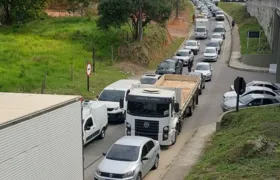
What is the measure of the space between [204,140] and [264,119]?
114 inches

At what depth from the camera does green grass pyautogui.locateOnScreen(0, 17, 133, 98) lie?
29312 mm

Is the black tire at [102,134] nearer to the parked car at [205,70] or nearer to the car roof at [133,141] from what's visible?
the car roof at [133,141]

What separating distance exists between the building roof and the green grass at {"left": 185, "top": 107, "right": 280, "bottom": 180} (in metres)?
5.34

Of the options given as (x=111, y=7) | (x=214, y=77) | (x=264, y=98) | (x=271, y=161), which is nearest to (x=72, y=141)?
(x=271, y=161)

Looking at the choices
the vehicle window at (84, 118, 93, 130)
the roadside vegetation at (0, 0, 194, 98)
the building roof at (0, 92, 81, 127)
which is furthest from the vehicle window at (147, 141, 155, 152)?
the roadside vegetation at (0, 0, 194, 98)

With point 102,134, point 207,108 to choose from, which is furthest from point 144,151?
point 207,108

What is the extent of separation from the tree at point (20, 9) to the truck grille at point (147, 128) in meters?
33.3

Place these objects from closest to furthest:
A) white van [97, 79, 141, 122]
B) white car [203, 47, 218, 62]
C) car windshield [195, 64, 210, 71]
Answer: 1. white van [97, 79, 141, 122]
2. car windshield [195, 64, 210, 71]
3. white car [203, 47, 218, 62]

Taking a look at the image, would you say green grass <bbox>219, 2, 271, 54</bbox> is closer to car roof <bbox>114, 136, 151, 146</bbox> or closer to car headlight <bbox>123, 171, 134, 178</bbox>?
car roof <bbox>114, 136, 151, 146</bbox>

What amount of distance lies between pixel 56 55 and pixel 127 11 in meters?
9.25

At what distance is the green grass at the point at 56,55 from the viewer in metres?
29.3

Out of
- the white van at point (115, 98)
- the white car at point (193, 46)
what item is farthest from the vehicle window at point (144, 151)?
the white car at point (193, 46)

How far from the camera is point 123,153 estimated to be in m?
15.9

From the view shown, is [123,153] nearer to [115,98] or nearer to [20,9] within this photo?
[115,98]
